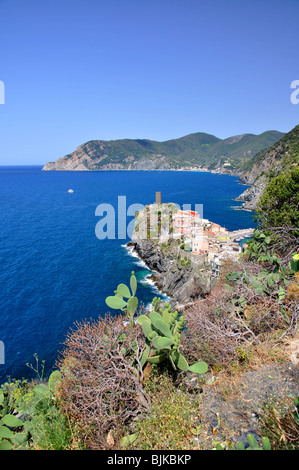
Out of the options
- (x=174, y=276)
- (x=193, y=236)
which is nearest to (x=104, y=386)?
(x=174, y=276)

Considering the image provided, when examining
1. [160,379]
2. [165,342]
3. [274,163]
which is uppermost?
[274,163]

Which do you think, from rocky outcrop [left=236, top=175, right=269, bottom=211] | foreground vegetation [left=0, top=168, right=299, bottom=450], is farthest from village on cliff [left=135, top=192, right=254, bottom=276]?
rocky outcrop [left=236, top=175, right=269, bottom=211]

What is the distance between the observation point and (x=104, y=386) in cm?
479

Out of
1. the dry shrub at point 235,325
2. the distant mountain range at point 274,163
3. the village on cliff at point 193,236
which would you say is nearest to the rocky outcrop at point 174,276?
the village on cliff at point 193,236

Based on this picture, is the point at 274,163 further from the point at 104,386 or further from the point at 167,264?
the point at 104,386

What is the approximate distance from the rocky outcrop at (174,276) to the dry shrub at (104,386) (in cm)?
2144

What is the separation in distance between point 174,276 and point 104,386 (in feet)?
83.5

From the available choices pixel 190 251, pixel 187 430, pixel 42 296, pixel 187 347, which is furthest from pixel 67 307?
pixel 187 430

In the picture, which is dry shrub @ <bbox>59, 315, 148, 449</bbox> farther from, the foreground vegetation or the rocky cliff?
the rocky cliff

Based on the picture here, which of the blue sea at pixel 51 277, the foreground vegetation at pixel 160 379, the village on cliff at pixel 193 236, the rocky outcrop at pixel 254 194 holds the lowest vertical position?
the blue sea at pixel 51 277

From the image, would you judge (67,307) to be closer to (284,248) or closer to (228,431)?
(284,248)

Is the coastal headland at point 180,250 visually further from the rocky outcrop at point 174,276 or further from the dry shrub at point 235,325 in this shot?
the dry shrub at point 235,325

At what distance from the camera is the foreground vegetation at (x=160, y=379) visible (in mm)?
4145
